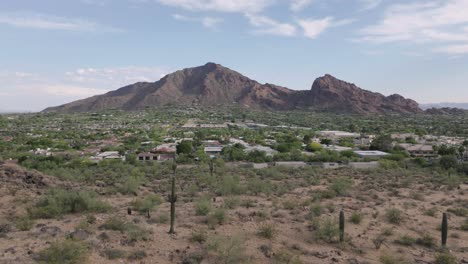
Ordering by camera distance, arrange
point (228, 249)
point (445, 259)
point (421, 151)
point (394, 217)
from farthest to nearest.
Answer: point (421, 151) → point (394, 217) → point (445, 259) → point (228, 249)

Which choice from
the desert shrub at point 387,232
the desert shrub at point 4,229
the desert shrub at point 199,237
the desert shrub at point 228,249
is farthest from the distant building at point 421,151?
the desert shrub at point 4,229

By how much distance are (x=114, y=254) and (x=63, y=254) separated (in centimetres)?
152

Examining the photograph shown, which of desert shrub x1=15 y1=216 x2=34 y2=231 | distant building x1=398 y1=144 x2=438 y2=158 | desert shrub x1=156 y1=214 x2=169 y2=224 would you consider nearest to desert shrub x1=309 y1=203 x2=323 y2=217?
desert shrub x1=156 y1=214 x2=169 y2=224

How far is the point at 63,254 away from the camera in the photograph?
436 inches

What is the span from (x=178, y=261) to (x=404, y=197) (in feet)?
52.9

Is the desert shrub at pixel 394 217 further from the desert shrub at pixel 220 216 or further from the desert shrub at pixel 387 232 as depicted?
the desert shrub at pixel 220 216

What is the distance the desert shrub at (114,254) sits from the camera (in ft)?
38.9

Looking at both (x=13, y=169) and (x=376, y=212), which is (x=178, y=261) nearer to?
(x=376, y=212)

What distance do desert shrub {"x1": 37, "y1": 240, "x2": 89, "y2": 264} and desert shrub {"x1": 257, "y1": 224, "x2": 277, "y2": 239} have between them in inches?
253

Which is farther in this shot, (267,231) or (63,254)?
(267,231)

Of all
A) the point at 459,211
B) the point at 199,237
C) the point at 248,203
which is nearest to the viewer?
the point at 199,237

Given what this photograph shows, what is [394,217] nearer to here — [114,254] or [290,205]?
[290,205]

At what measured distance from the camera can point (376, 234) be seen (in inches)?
603

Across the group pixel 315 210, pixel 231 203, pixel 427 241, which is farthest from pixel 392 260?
pixel 231 203
